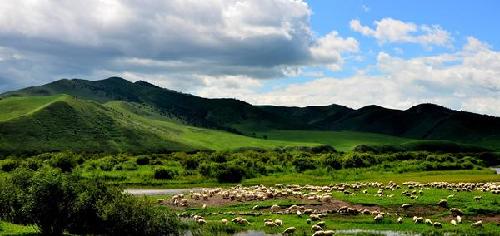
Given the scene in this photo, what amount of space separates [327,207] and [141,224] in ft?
66.5

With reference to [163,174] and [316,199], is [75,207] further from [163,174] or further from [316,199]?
[163,174]

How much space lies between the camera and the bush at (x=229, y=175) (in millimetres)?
89062

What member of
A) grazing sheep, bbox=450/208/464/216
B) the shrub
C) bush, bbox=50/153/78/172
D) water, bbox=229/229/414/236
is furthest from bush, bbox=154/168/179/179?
grazing sheep, bbox=450/208/464/216

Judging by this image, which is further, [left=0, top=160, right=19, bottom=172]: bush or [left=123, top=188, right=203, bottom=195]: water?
[left=0, top=160, right=19, bottom=172]: bush

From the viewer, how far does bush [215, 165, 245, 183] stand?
292 feet

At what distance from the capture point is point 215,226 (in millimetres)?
42219

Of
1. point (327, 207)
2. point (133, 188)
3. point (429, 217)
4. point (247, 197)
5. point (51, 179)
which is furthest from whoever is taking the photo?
point (133, 188)

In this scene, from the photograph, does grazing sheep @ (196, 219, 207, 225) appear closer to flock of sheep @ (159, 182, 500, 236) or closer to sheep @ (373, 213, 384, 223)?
flock of sheep @ (159, 182, 500, 236)

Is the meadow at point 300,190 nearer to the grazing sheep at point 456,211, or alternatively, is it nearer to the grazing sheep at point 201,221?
the grazing sheep at point 456,211

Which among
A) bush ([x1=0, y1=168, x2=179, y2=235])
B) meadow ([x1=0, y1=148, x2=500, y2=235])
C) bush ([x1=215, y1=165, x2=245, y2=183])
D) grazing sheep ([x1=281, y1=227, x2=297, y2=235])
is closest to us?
bush ([x1=0, y1=168, x2=179, y2=235])

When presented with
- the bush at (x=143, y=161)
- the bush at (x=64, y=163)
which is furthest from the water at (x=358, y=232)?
the bush at (x=143, y=161)

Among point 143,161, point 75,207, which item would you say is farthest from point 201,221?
point 143,161

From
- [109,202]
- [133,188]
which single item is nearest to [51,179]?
[109,202]

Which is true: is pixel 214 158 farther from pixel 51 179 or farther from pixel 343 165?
pixel 51 179
